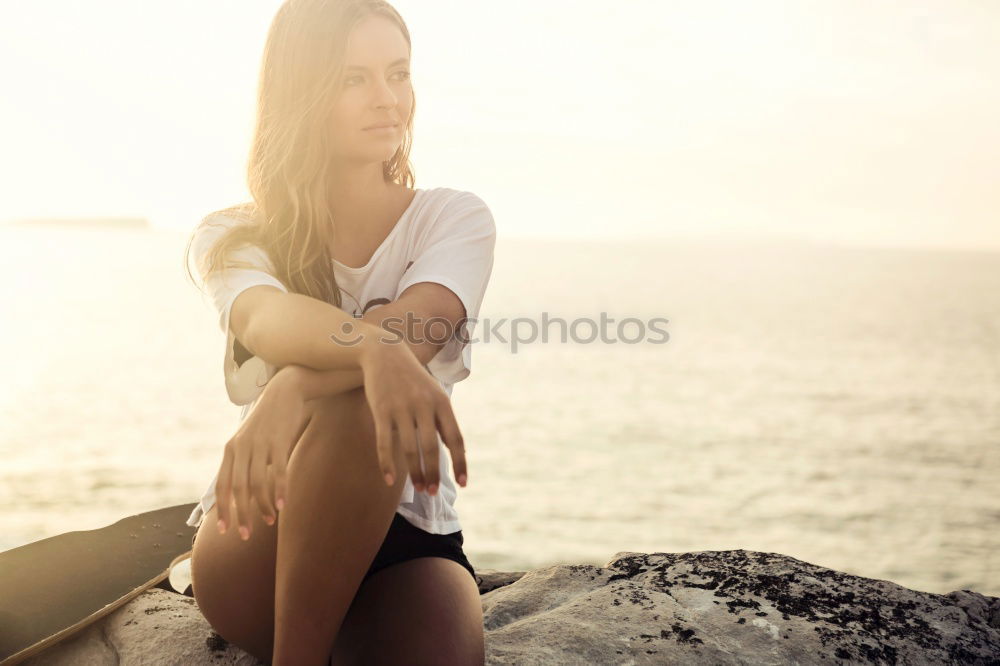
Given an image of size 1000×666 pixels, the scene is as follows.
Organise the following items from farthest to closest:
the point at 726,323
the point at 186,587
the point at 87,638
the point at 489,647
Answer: the point at 726,323 < the point at 186,587 < the point at 87,638 < the point at 489,647

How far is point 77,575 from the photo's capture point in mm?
2758

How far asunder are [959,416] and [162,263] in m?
81.4

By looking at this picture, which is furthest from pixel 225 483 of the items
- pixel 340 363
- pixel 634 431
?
pixel 634 431

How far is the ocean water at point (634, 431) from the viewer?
22.1 metres

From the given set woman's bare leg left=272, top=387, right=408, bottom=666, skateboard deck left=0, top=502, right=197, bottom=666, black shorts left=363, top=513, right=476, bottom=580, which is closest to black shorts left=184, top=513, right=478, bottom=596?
black shorts left=363, top=513, right=476, bottom=580

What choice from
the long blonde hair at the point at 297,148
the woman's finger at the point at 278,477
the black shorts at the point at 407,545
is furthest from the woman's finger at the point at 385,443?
the long blonde hair at the point at 297,148

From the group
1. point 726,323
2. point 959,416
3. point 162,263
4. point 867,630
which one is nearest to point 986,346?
point 726,323

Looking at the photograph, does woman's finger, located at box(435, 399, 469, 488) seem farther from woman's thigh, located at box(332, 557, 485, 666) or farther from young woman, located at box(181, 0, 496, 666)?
woman's thigh, located at box(332, 557, 485, 666)

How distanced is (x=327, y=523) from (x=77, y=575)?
1412 mm

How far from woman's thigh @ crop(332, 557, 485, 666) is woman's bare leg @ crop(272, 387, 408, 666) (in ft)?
0.35

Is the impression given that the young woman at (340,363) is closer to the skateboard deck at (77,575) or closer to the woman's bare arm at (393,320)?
the woman's bare arm at (393,320)

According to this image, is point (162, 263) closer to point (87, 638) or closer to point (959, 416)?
point (959, 416)

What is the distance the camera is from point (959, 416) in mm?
35938

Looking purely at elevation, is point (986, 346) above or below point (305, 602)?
below
